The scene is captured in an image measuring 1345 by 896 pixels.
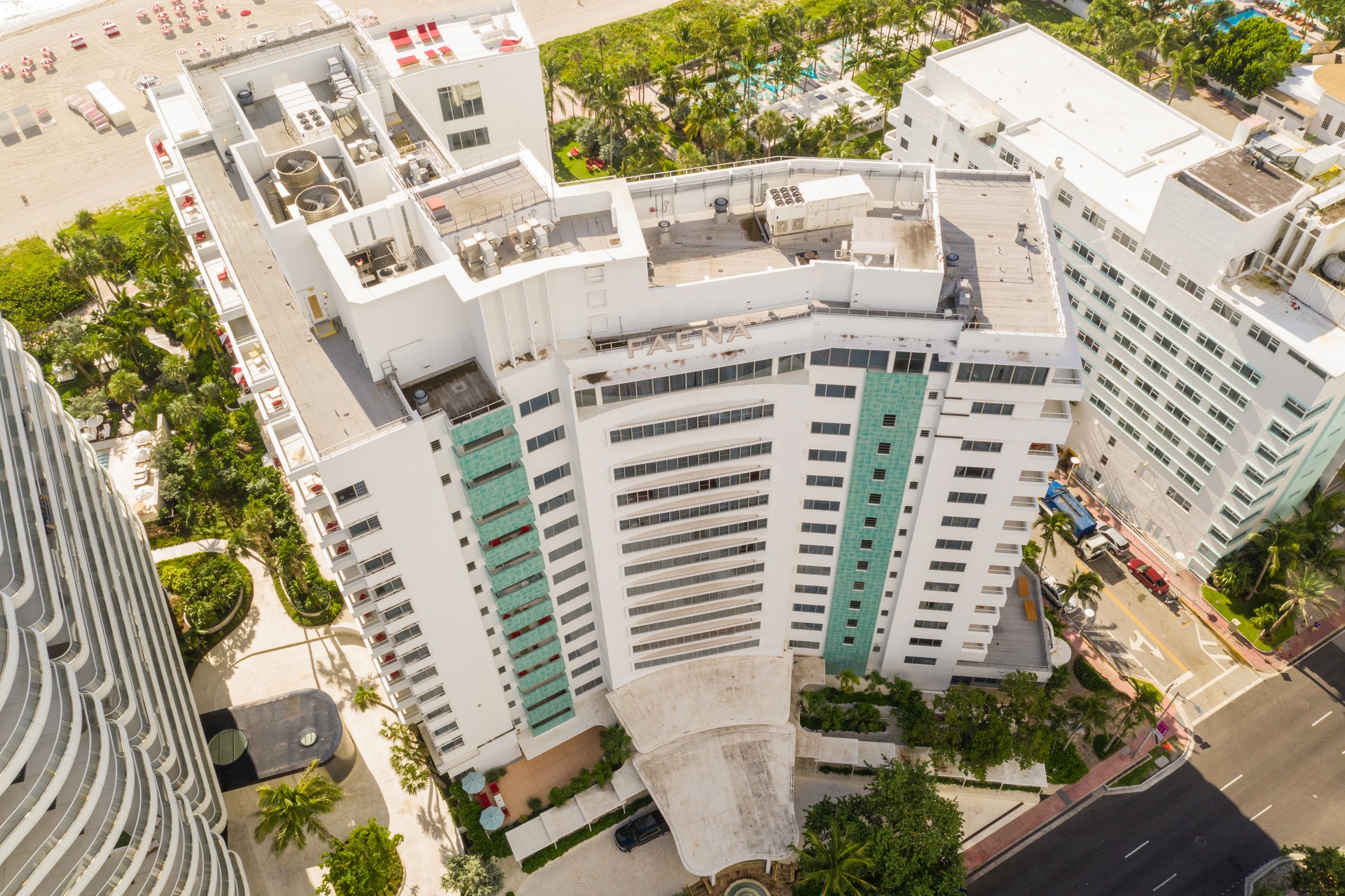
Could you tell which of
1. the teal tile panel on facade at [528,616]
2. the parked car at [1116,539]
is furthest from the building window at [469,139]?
the parked car at [1116,539]

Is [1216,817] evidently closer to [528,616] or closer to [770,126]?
[528,616]

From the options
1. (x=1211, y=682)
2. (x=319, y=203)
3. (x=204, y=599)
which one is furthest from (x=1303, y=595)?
(x=204, y=599)

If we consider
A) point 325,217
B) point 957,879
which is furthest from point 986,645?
point 325,217

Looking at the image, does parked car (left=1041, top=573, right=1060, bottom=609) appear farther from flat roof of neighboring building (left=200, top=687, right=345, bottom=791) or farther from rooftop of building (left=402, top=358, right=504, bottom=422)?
flat roof of neighboring building (left=200, top=687, right=345, bottom=791)

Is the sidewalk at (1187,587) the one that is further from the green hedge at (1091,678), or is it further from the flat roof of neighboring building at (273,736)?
the flat roof of neighboring building at (273,736)

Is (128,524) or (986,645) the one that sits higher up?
(128,524)

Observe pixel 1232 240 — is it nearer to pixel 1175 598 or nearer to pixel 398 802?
pixel 1175 598
